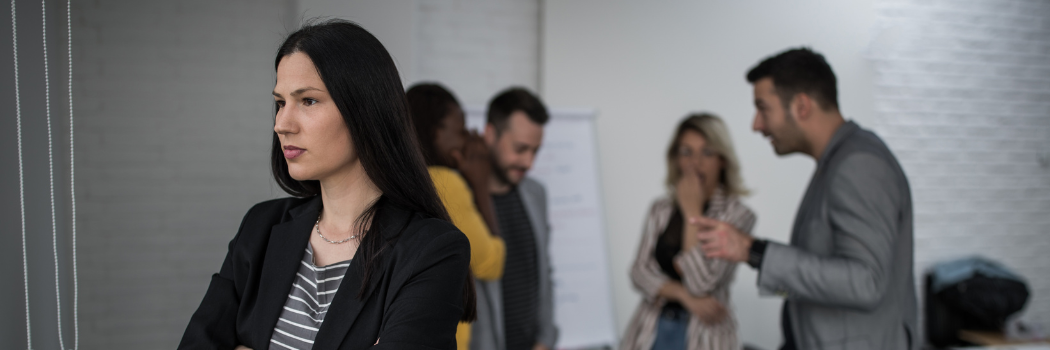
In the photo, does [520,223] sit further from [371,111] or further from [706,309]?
[371,111]

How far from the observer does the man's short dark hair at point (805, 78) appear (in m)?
1.94

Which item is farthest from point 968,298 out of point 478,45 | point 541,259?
point 478,45

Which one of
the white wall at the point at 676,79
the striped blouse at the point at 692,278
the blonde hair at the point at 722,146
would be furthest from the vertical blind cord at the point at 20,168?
the white wall at the point at 676,79

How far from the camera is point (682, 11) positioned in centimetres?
385

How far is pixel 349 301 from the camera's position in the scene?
2.97 feet

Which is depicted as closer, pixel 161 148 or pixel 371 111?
pixel 371 111

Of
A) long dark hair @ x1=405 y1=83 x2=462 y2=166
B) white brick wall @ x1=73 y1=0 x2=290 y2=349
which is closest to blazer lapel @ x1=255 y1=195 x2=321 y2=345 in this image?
long dark hair @ x1=405 y1=83 x2=462 y2=166

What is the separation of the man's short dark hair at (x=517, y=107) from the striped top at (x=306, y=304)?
5.06ft

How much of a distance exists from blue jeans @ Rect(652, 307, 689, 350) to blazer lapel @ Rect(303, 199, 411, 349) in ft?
6.31

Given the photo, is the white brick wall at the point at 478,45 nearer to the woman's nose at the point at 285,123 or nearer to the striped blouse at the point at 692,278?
the striped blouse at the point at 692,278

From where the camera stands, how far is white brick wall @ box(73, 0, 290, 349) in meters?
2.96

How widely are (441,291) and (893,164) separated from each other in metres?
1.50

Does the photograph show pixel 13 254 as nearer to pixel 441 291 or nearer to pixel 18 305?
pixel 18 305

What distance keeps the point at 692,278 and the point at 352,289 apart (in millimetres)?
1867
